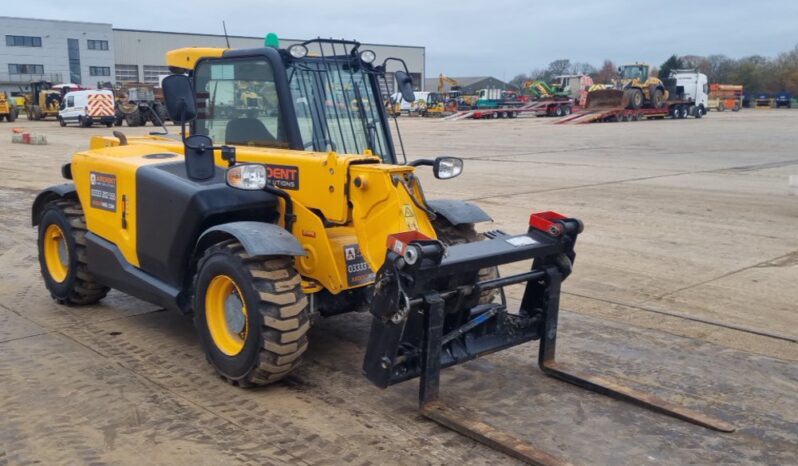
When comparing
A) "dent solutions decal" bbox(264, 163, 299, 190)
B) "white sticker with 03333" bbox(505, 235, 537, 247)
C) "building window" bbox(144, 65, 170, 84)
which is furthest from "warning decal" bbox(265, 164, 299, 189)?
"building window" bbox(144, 65, 170, 84)

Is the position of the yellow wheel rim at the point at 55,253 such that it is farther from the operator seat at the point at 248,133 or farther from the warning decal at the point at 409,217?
the warning decal at the point at 409,217

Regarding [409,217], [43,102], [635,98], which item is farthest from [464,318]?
[43,102]

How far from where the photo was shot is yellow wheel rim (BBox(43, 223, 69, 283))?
667cm

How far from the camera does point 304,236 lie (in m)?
4.96

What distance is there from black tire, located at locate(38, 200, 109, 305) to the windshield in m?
2.35

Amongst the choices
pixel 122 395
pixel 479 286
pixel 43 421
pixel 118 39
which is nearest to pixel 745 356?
pixel 479 286

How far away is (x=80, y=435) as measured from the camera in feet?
13.4

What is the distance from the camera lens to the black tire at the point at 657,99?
46.6 meters

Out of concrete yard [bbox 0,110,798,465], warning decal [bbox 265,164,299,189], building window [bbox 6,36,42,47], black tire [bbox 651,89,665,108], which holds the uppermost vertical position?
building window [bbox 6,36,42,47]

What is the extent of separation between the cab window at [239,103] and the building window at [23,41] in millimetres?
84463

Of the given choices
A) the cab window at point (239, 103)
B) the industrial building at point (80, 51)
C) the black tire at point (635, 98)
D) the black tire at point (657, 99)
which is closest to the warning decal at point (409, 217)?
the cab window at point (239, 103)

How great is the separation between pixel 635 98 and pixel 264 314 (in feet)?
145

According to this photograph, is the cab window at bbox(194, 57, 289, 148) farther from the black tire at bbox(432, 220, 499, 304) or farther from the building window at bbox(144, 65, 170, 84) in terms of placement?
the building window at bbox(144, 65, 170, 84)

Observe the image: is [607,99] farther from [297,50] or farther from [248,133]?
[297,50]
